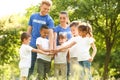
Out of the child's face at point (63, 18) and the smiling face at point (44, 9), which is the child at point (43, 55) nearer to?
the smiling face at point (44, 9)

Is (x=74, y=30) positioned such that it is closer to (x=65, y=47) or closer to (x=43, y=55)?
(x=65, y=47)

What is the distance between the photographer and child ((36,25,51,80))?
26.7 feet

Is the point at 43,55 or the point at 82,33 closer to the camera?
the point at 82,33

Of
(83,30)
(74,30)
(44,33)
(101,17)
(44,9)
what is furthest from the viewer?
(101,17)

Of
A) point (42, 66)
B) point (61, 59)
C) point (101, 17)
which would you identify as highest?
point (101, 17)

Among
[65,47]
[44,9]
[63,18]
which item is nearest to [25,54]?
[65,47]

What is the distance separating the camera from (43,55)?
26.8 feet

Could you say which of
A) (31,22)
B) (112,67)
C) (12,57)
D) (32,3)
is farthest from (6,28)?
(31,22)

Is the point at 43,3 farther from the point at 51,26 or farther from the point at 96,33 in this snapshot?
the point at 96,33

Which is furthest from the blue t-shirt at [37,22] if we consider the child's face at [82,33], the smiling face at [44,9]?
the child's face at [82,33]

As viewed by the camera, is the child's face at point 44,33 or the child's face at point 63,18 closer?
the child's face at point 44,33

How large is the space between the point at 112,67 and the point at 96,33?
8640mm

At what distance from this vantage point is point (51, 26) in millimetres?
8289

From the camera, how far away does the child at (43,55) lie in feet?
26.7
